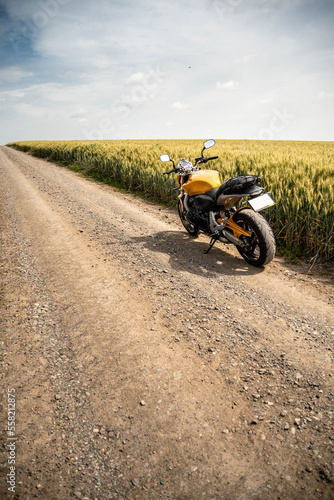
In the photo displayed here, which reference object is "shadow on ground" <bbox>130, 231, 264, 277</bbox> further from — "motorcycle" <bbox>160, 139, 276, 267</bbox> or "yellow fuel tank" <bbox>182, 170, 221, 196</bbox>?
"yellow fuel tank" <bbox>182, 170, 221, 196</bbox>

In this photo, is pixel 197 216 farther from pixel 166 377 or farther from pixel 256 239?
pixel 166 377

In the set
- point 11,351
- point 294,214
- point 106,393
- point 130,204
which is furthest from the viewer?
point 130,204

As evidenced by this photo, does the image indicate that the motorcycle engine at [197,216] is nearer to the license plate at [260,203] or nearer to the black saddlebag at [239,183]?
the black saddlebag at [239,183]

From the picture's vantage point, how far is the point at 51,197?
986 centimetres

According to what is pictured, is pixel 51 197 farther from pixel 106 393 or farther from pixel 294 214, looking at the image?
pixel 106 393

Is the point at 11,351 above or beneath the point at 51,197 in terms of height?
beneath

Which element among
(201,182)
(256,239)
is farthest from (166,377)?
(201,182)

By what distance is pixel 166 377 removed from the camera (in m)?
2.73

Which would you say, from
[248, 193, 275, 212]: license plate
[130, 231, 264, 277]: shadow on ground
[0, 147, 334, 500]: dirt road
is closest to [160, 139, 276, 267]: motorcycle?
[248, 193, 275, 212]: license plate

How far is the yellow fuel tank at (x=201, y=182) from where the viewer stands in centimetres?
554

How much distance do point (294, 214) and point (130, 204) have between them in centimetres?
547

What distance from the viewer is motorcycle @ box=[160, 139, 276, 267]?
461cm

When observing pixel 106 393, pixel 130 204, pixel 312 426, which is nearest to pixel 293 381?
pixel 312 426

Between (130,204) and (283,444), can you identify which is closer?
(283,444)
